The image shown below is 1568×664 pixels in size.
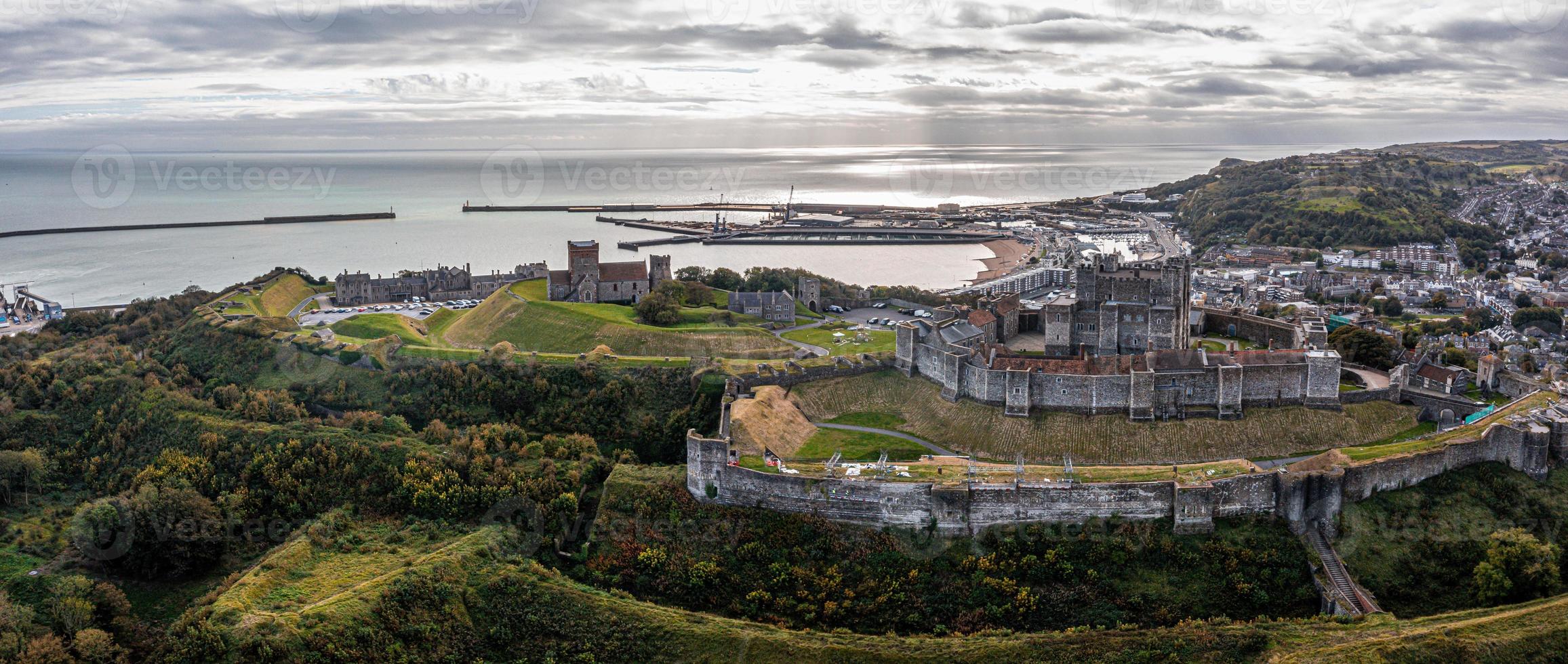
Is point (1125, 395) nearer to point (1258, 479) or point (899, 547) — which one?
point (1258, 479)

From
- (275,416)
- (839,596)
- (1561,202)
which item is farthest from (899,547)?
(1561,202)

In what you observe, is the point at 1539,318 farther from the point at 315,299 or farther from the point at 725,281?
the point at 315,299

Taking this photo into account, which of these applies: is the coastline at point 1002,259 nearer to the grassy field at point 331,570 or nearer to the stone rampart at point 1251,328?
the stone rampart at point 1251,328

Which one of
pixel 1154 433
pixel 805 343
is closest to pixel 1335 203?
pixel 805 343

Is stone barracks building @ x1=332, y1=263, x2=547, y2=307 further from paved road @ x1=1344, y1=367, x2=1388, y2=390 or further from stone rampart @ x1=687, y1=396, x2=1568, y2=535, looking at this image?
paved road @ x1=1344, y1=367, x2=1388, y2=390

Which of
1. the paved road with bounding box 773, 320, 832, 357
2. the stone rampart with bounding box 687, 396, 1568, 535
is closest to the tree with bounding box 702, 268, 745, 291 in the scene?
the paved road with bounding box 773, 320, 832, 357

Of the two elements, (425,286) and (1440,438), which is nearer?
(1440,438)
